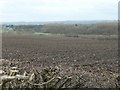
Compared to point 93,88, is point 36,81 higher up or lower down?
higher up

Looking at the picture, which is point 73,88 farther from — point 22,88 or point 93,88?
point 93,88

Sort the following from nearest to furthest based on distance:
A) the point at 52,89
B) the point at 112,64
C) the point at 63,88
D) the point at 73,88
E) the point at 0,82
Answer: the point at 0,82 < the point at 52,89 < the point at 63,88 < the point at 73,88 < the point at 112,64

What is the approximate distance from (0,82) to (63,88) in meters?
2.40

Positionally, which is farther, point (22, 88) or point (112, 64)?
point (112, 64)

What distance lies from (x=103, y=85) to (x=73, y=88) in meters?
4.76

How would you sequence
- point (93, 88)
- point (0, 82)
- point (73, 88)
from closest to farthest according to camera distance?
1. point (0, 82)
2. point (73, 88)
3. point (93, 88)

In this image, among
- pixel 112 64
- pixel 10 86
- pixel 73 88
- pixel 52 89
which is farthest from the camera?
pixel 112 64

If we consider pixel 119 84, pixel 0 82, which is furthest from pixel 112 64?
pixel 0 82

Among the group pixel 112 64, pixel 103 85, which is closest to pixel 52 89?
pixel 103 85

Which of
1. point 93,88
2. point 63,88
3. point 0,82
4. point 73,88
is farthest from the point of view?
point 93,88

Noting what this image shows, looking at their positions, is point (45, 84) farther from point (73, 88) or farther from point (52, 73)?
point (73, 88)

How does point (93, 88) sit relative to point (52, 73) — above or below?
below

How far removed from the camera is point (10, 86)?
850cm

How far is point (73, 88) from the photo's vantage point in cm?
1134
